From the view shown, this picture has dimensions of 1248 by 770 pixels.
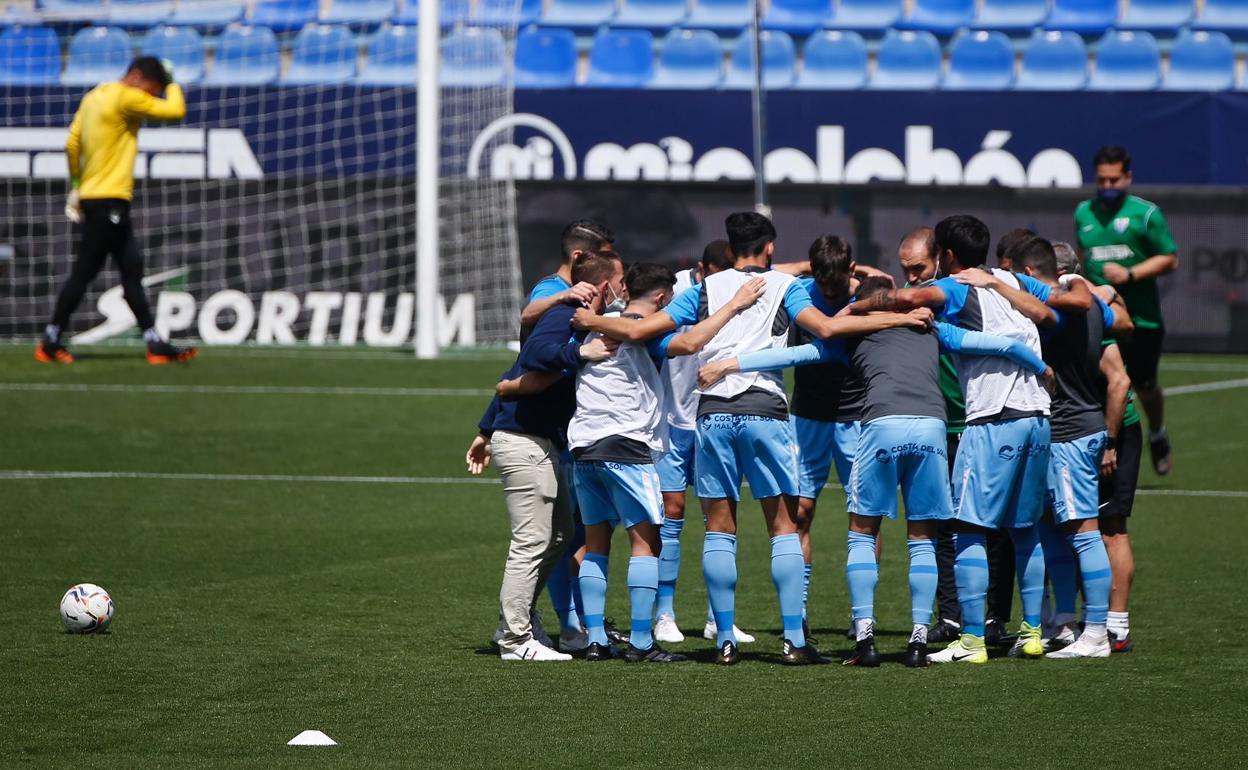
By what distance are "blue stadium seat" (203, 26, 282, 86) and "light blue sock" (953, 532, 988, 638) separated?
17.8 m

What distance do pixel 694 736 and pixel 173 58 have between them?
19.5 meters

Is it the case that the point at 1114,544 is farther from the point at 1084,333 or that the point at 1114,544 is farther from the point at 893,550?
the point at 893,550

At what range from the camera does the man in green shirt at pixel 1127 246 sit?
10.1m

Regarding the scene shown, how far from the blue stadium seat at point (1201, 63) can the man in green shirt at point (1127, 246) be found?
1310cm

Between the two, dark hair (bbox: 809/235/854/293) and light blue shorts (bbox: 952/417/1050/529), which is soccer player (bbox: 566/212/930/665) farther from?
light blue shorts (bbox: 952/417/1050/529)

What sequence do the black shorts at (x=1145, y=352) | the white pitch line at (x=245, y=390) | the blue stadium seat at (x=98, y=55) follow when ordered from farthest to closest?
the blue stadium seat at (x=98, y=55) → the white pitch line at (x=245, y=390) → the black shorts at (x=1145, y=352)

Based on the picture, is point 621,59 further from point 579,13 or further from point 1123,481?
point 1123,481

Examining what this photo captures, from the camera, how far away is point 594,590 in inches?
275

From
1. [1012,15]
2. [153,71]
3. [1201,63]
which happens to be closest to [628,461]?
[153,71]

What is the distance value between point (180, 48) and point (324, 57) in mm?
1980

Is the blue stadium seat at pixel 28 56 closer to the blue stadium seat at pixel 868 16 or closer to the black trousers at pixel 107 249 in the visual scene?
the black trousers at pixel 107 249

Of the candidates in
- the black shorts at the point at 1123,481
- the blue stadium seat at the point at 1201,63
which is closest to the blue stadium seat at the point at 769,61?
the blue stadium seat at the point at 1201,63

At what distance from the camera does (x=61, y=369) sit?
16156mm

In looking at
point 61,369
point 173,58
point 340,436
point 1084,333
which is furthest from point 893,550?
point 173,58
